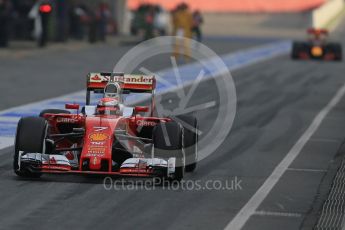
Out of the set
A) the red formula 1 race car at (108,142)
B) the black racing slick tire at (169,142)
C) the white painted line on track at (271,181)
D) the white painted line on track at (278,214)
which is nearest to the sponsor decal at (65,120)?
the red formula 1 race car at (108,142)

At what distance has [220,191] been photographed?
13266 millimetres

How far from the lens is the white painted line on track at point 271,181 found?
1147cm

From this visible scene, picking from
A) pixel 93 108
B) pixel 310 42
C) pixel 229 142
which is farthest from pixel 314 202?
pixel 310 42

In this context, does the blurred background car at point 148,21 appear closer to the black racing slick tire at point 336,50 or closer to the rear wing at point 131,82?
the black racing slick tire at point 336,50

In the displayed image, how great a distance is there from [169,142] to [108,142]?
2.47 feet

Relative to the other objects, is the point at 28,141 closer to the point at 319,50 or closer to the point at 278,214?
the point at 278,214

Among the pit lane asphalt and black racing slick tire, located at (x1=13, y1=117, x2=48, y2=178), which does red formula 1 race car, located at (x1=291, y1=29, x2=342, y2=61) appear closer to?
the pit lane asphalt

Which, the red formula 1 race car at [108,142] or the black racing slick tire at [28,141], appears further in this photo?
the black racing slick tire at [28,141]

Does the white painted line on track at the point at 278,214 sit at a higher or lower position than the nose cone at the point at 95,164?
lower

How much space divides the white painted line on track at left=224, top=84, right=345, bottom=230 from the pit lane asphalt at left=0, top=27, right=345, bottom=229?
0.08 m

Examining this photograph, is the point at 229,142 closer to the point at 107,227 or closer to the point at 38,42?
the point at 107,227

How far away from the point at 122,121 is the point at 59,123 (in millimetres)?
936

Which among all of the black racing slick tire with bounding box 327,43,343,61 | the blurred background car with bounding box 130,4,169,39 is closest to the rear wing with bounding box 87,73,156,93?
the black racing slick tire with bounding box 327,43,343,61

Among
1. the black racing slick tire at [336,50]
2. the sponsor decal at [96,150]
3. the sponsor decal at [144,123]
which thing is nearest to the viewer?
the sponsor decal at [96,150]
